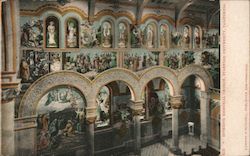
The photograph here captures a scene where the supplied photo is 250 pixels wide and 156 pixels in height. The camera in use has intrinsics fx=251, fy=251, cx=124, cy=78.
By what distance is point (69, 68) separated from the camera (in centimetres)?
1205

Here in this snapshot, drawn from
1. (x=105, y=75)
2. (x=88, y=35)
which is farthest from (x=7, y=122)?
(x=88, y=35)

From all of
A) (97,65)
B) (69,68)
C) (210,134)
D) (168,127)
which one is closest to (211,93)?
(210,134)

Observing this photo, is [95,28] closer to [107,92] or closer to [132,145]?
[107,92]

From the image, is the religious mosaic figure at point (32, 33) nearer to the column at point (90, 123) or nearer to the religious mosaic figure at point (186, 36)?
the column at point (90, 123)

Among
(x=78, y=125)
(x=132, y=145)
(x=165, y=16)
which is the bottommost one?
(x=132, y=145)

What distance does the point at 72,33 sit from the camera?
12.2 m

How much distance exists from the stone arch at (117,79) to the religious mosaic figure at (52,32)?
8.79ft

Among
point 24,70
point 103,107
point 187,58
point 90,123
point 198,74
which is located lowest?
point 90,123

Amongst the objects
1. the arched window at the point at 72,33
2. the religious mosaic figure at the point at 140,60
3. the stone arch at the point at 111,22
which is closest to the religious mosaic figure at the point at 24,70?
the arched window at the point at 72,33

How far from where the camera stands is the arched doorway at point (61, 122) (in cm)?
1310

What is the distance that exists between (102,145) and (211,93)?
797cm

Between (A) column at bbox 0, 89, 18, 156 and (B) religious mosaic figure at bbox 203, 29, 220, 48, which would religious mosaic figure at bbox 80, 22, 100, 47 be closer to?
(A) column at bbox 0, 89, 18, 156

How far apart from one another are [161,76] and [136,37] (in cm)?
282

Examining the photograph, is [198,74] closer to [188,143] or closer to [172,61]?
[172,61]
